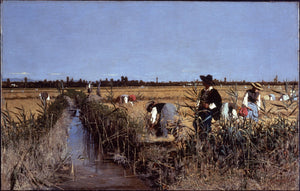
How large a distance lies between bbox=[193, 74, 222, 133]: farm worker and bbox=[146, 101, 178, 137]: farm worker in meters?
0.42

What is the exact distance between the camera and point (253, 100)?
200 inches

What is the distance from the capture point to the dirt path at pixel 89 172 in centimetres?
448

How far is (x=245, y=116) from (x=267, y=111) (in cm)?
36

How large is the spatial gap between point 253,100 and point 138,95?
2.03 metres

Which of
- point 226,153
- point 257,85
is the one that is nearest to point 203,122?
point 226,153

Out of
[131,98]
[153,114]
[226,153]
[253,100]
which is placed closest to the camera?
[226,153]

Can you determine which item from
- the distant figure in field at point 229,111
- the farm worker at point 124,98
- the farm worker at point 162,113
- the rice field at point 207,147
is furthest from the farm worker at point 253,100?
the farm worker at point 124,98

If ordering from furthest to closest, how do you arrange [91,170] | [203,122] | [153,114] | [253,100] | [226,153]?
[153,114] → [253,100] → [203,122] → [91,170] → [226,153]

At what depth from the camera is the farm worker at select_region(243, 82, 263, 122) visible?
5.02 meters

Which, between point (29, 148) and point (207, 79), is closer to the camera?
point (29, 148)

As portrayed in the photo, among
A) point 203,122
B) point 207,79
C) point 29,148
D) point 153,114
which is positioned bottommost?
point 29,148

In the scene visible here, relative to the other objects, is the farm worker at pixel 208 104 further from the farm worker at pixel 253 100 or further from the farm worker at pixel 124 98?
the farm worker at pixel 124 98

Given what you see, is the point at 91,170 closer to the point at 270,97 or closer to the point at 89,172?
the point at 89,172

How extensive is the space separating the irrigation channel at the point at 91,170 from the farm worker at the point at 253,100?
2.19 metres
